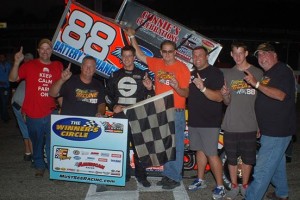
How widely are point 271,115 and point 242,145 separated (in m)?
0.68

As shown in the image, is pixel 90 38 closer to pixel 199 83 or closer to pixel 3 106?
pixel 199 83

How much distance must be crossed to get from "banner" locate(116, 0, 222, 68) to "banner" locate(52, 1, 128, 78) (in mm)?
330

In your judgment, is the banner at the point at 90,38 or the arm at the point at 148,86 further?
the banner at the point at 90,38

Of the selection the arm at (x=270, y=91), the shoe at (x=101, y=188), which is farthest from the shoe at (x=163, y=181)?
the arm at (x=270, y=91)

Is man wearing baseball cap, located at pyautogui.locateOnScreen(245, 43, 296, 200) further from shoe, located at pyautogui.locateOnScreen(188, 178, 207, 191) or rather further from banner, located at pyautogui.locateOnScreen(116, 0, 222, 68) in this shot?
banner, located at pyautogui.locateOnScreen(116, 0, 222, 68)

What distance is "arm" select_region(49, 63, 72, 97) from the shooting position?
4531 millimetres

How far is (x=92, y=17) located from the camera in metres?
5.41

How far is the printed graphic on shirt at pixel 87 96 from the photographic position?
185 inches

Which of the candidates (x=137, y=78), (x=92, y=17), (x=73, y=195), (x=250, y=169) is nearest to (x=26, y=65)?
(x=92, y=17)

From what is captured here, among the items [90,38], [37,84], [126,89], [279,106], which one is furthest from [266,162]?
[37,84]

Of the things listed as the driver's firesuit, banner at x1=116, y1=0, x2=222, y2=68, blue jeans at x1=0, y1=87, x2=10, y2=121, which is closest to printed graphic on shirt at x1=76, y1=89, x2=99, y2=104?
the driver's firesuit

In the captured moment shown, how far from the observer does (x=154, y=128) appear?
181 inches

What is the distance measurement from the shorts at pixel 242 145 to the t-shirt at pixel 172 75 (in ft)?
2.59

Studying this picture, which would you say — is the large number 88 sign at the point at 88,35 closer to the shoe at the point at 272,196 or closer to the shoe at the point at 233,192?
the shoe at the point at 233,192
